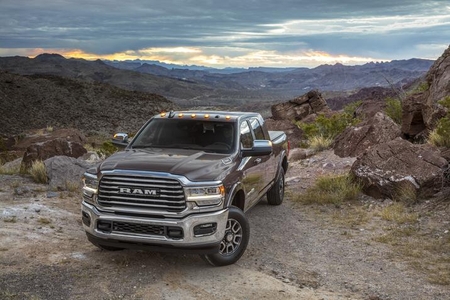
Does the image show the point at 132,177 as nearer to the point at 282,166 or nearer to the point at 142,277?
the point at 142,277

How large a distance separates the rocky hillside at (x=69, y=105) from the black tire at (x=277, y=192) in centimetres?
3998

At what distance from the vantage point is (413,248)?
8.27m

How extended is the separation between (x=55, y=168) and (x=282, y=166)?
5261 mm

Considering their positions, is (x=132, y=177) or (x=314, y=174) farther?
(x=314, y=174)

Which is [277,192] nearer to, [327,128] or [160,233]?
[160,233]

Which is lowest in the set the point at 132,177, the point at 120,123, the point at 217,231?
the point at 120,123

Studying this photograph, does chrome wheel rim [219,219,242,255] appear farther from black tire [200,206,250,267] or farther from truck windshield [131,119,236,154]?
truck windshield [131,119,236,154]

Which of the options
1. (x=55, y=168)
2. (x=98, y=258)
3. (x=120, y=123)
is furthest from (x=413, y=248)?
(x=120, y=123)

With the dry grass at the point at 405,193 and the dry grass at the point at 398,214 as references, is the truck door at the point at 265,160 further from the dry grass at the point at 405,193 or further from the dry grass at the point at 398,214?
the dry grass at the point at 405,193

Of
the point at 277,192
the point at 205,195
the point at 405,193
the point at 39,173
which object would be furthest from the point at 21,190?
the point at 405,193

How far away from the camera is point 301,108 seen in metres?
28.4

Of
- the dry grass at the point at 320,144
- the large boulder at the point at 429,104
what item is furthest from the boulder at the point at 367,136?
the dry grass at the point at 320,144

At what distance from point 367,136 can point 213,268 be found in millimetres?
9585

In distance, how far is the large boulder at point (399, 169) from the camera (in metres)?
10.5
